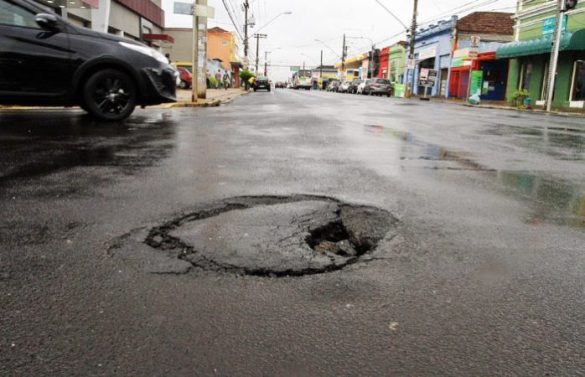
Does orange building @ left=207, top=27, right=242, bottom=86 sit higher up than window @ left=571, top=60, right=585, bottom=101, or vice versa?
orange building @ left=207, top=27, right=242, bottom=86

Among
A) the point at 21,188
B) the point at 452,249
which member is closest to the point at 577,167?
the point at 452,249

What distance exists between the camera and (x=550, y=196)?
449 centimetres

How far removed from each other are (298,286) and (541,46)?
95.4 ft

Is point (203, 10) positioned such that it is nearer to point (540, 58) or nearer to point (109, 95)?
point (109, 95)

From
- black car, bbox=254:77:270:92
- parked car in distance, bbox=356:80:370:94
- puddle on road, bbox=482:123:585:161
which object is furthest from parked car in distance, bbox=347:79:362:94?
puddle on road, bbox=482:123:585:161

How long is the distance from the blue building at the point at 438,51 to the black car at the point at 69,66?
3601 centimetres

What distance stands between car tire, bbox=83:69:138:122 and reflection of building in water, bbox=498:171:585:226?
577 cm

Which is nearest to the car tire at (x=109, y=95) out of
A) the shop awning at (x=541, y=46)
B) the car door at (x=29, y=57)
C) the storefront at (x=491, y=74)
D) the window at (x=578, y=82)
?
the car door at (x=29, y=57)

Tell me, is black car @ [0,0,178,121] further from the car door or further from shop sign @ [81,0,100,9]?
shop sign @ [81,0,100,9]

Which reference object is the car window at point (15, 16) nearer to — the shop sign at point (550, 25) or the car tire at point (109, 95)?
the car tire at point (109, 95)

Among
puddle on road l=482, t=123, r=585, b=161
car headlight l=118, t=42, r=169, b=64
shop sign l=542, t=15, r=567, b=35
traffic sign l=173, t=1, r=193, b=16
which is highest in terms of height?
shop sign l=542, t=15, r=567, b=35

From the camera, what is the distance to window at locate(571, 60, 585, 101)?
26.2m

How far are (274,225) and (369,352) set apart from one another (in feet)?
4.99

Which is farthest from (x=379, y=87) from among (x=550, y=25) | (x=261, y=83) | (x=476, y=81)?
(x=550, y=25)
